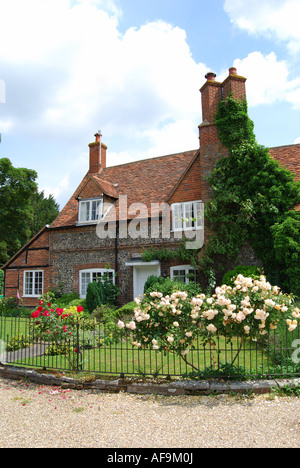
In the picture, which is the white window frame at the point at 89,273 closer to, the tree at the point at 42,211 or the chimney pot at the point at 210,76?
the chimney pot at the point at 210,76

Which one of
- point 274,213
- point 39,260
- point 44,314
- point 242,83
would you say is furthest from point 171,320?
point 39,260

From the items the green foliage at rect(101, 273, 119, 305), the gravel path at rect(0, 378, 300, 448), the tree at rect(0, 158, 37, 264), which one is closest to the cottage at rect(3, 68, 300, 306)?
the green foliage at rect(101, 273, 119, 305)

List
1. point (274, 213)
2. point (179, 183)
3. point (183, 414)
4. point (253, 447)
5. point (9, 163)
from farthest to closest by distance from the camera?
point (9, 163)
point (179, 183)
point (274, 213)
point (183, 414)
point (253, 447)

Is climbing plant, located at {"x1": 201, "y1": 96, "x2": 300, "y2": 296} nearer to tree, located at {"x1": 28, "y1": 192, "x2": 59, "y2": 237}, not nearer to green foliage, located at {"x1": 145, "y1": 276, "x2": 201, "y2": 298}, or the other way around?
green foliage, located at {"x1": 145, "y1": 276, "x2": 201, "y2": 298}

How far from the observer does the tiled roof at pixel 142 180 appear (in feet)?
56.2

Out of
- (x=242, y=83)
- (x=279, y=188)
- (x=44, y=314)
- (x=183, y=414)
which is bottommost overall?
(x=183, y=414)

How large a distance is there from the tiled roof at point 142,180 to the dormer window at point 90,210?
0.52m

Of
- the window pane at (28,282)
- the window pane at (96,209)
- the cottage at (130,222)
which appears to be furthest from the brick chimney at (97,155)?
the window pane at (28,282)

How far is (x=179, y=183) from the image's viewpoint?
1565 cm

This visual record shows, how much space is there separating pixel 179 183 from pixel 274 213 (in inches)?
192

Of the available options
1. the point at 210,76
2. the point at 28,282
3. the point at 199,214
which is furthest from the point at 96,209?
the point at 210,76

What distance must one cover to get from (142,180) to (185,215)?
4587 millimetres

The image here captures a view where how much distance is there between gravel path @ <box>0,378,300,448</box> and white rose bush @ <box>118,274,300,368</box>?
3.40 feet

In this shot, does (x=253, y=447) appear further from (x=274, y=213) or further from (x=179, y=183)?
(x=179, y=183)
